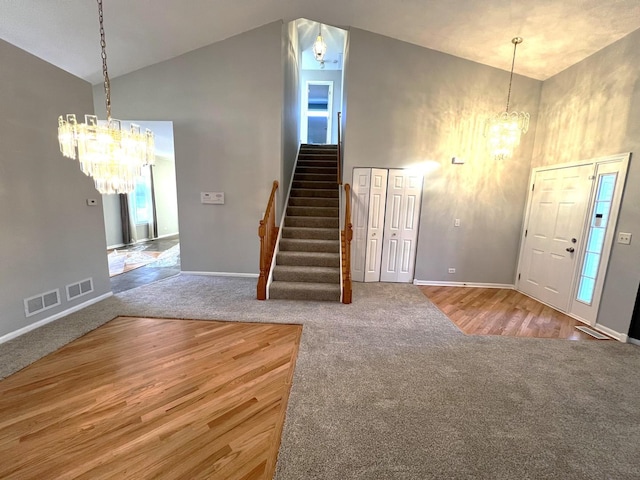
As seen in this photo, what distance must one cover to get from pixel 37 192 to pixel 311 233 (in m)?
3.47

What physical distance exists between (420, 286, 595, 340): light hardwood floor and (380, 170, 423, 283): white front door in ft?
1.75

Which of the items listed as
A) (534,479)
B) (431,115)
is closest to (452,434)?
(534,479)

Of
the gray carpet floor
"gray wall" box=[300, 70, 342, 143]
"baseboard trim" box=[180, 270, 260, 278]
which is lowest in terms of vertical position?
the gray carpet floor

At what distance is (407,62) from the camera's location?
4.40 m

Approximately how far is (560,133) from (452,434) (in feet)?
15.1

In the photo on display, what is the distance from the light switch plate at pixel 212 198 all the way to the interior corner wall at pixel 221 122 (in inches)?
2.9

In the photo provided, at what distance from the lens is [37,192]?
9.28 ft

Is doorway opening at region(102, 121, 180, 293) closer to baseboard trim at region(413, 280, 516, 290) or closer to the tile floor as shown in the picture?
the tile floor

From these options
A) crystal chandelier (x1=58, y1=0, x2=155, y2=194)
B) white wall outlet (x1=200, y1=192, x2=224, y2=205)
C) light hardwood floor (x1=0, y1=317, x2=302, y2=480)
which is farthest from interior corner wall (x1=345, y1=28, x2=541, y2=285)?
light hardwood floor (x1=0, y1=317, x2=302, y2=480)

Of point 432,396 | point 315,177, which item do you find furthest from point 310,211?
point 432,396

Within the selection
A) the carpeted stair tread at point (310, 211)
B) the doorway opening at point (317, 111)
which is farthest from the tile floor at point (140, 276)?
the doorway opening at point (317, 111)

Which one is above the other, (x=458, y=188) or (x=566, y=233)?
(x=458, y=188)

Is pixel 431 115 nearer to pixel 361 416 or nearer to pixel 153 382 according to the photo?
pixel 361 416

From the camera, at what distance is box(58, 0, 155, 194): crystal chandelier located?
2152 millimetres
